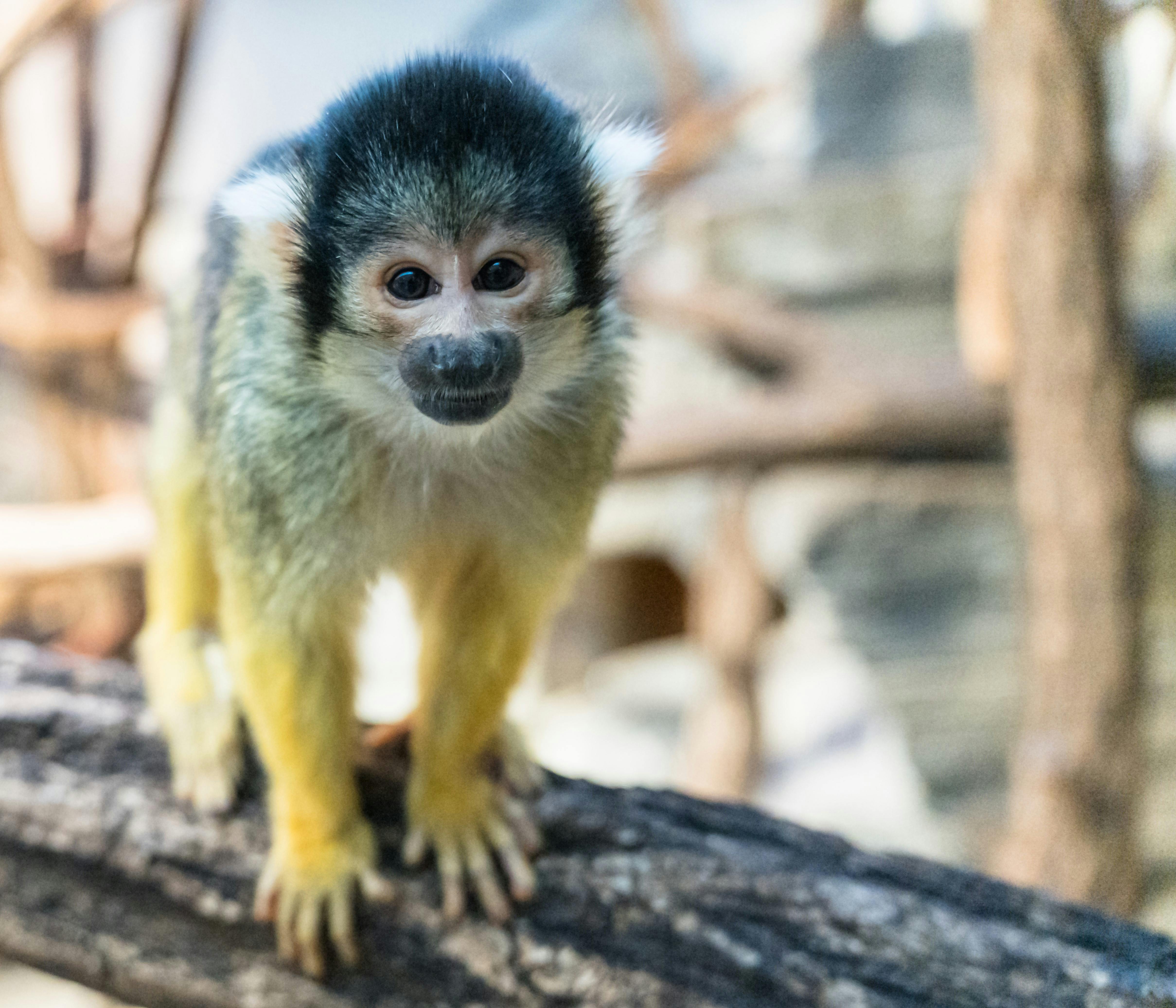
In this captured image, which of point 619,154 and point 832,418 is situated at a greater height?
point 832,418

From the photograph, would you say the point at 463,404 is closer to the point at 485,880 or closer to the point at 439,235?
the point at 439,235

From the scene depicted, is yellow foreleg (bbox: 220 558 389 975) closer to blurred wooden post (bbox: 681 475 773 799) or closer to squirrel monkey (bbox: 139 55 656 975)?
squirrel monkey (bbox: 139 55 656 975)

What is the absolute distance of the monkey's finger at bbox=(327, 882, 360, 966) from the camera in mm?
2086

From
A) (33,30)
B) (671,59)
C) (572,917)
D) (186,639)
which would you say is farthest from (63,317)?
(572,917)

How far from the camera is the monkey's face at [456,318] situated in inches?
70.9

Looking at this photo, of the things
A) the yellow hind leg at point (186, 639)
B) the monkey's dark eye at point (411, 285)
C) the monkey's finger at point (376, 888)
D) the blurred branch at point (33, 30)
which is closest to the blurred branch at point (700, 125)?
the blurred branch at point (33, 30)

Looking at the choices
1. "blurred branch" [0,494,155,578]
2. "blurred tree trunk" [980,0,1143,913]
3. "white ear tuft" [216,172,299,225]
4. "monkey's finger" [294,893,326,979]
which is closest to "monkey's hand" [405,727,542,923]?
"monkey's finger" [294,893,326,979]

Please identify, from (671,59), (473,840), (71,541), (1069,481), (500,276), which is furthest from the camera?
(671,59)

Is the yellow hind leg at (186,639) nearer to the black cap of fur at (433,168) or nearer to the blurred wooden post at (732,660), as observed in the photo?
the black cap of fur at (433,168)

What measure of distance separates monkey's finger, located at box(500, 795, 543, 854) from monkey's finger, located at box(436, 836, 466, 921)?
14 cm

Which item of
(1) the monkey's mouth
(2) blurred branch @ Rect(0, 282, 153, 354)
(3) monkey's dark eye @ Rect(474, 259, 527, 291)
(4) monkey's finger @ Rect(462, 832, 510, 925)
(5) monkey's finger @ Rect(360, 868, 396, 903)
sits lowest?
(5) monkey's finger @ Rect(360, 868, 396, 903)

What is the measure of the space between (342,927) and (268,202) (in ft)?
4.73

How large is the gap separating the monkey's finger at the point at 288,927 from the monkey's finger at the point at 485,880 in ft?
1.18

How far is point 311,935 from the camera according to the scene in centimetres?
207
